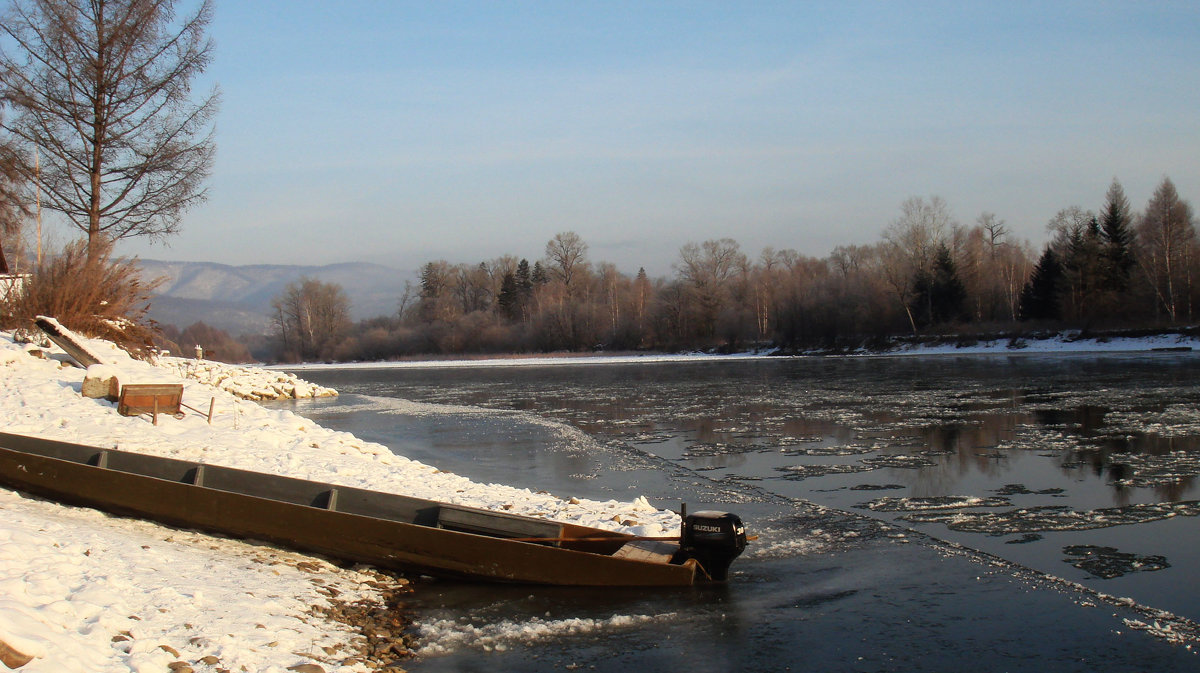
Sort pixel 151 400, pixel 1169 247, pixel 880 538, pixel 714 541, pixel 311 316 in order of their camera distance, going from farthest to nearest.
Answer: pixel 311 316 < pixel 1169 247 < pixel 151 400 < pixel 880 538 < pixel 714 541

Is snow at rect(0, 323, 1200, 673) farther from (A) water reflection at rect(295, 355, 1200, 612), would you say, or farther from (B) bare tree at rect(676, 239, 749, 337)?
(B) bare tree at rect(676, 239, 749, 337)

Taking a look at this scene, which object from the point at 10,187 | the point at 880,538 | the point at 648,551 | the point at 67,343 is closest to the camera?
the point at 648,551

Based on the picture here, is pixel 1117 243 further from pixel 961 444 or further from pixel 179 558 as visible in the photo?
pixel 179 558

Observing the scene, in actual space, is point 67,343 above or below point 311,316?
below

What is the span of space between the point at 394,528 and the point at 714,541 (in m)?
2.81

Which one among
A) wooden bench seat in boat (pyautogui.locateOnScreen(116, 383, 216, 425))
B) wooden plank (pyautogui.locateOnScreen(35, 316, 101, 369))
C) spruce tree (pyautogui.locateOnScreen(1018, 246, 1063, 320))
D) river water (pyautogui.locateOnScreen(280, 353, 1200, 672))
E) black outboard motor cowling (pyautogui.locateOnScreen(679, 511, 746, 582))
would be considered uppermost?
spruce tree (pyautogui.locateOnScreen(1018, 246, 1063, 320))

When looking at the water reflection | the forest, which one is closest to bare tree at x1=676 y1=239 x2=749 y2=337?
the forest

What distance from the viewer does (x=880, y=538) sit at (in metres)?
Answer: 8.19

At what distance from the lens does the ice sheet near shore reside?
15.2ft

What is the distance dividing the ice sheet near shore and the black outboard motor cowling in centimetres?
112

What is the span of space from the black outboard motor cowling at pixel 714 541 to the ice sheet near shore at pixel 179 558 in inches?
44.1

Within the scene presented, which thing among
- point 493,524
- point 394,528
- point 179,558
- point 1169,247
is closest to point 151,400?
point 179,558

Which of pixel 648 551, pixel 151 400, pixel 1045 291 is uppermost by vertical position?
pixel 1045 291

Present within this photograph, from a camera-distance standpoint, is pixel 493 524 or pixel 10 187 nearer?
pixel 493 524
